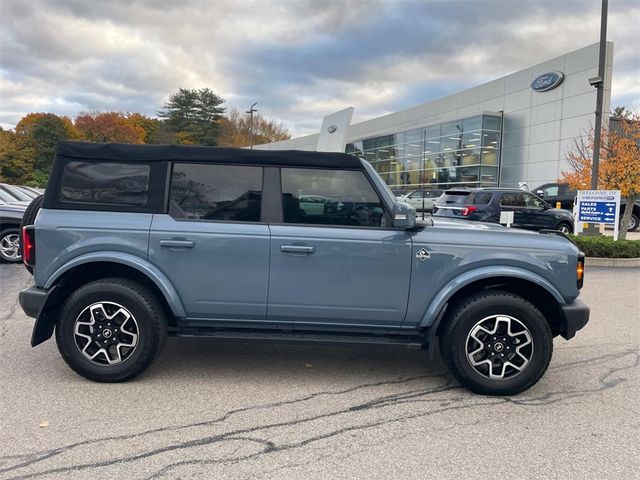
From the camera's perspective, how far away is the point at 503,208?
13.8 meters

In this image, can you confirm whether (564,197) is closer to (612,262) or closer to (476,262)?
(612,262)

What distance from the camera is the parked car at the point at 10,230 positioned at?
9.21m

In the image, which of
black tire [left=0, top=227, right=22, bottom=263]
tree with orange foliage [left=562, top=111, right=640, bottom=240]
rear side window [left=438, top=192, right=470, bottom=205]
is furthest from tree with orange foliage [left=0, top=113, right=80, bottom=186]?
tree with orange foliage [left=562, top=111, right=640, bottom=240]

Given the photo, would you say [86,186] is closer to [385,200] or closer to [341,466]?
[385,200]

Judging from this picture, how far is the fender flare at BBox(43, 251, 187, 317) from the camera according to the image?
3.74 m

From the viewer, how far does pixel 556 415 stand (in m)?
3.48

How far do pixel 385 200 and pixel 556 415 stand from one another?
6.73 ft

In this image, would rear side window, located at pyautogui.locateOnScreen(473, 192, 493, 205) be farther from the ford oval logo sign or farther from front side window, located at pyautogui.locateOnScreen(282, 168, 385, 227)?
the ford oval logo sign

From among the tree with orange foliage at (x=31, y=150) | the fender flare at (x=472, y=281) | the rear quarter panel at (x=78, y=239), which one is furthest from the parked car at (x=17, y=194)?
the tree with orange foliage at (x=31, y=150)

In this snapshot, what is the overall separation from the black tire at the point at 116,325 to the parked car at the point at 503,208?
1139 cm

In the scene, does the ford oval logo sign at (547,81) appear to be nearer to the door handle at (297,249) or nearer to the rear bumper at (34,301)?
the door handle at (297,249)

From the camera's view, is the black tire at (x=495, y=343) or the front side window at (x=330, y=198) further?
the front side window at (x=330, y=198)

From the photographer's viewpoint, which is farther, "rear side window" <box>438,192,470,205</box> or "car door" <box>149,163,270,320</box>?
"rear side window" <box>438,192,470,205</box>

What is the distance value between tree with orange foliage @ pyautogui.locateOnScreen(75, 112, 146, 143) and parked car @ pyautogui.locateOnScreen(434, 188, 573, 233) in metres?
55.7
